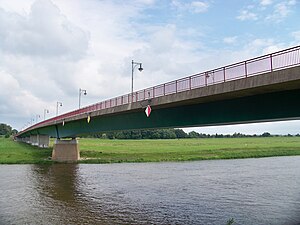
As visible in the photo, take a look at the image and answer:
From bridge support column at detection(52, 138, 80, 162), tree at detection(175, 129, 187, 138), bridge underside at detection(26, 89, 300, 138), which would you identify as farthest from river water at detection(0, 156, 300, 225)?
tree at detection(175, 129, 187, 138)

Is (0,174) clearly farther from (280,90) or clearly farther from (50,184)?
(280,90)

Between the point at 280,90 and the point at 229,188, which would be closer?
the point at 280,90

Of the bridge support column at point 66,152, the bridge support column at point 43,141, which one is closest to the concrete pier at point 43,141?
the bridge support column at point 43,141

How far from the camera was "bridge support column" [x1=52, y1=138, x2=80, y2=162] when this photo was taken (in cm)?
5803

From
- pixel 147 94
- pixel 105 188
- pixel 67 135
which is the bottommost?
pixel 105 188

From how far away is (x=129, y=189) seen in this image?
30.1 m

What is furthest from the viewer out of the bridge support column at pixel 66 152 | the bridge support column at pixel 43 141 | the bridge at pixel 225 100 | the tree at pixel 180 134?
the tree at pixel 180 134

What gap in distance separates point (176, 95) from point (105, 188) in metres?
13.7

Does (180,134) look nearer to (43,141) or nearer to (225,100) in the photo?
(43,141)

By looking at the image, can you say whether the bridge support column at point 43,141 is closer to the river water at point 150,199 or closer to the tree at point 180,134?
the river water at point 150,199

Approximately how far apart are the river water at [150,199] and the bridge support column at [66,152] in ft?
62.5

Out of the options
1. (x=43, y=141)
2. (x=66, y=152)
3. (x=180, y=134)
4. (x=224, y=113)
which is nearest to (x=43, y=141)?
(x=43, y=141)

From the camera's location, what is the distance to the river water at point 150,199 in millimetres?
19641

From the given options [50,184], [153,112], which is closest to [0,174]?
[50,184]
